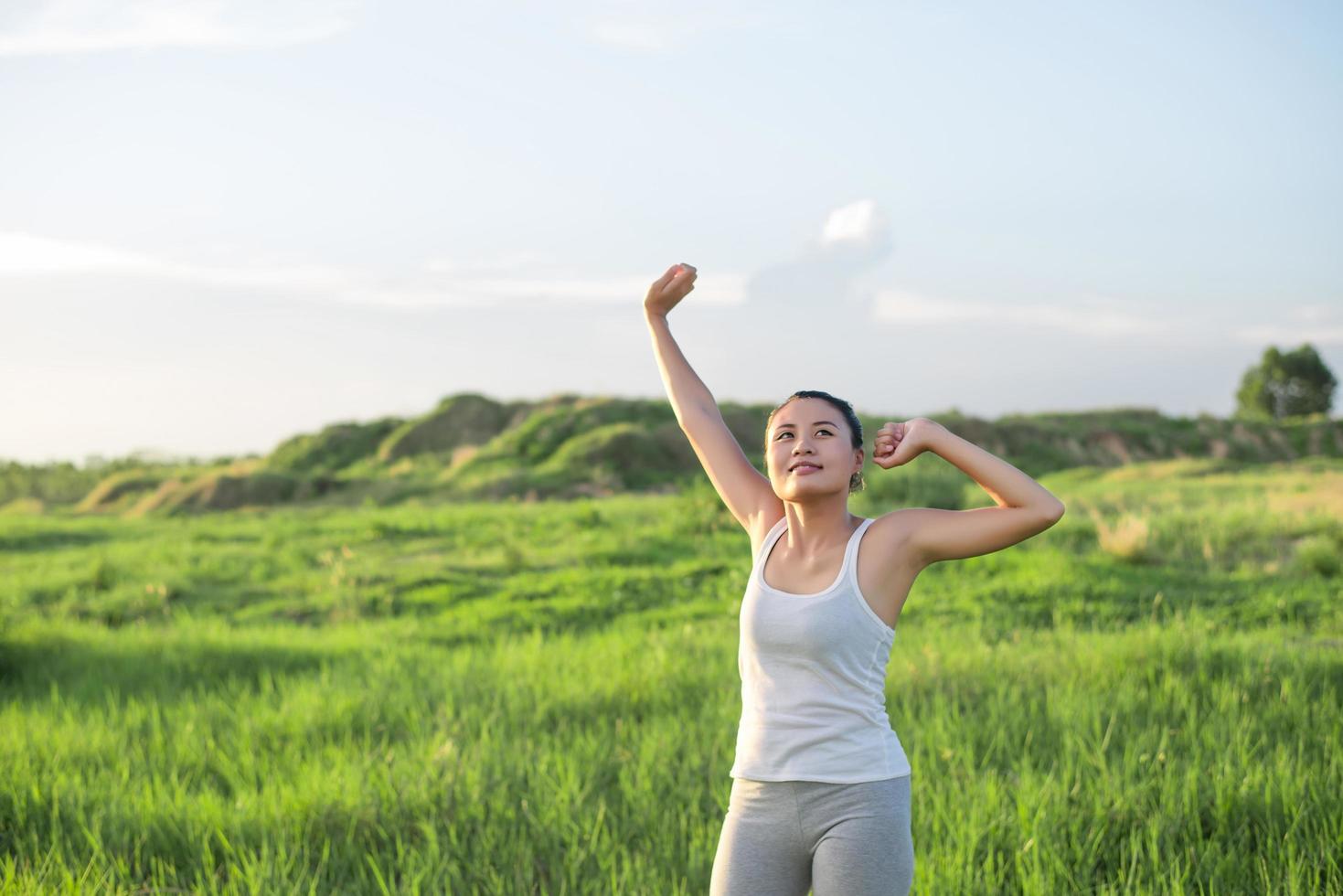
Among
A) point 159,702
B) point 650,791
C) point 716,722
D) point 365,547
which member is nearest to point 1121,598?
point 716,722

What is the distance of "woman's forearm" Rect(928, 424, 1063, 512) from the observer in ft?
8.59

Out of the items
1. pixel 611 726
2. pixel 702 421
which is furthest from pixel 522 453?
pixel 702 421

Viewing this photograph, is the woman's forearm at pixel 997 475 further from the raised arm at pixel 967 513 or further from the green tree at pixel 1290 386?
the green tree at pixel 1290 386

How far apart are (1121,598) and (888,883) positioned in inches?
336

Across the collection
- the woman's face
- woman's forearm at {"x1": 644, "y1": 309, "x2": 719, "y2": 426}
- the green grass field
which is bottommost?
the green grass field

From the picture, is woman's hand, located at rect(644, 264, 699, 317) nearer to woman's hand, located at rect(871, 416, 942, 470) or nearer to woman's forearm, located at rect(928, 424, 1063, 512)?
woman's hand, located at rect(871, 416, 942, 470)

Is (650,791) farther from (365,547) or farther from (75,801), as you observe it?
(365,547)

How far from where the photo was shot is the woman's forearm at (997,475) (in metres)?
2.62

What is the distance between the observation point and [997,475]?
8.66 ft

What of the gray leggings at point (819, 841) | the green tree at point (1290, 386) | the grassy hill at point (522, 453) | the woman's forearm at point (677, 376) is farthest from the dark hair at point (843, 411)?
the green tree at point (1290, 386)

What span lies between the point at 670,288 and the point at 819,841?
1.64 metres

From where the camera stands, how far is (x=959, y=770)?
5.10 metres

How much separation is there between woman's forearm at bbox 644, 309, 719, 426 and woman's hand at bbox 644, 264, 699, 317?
0.03 metres

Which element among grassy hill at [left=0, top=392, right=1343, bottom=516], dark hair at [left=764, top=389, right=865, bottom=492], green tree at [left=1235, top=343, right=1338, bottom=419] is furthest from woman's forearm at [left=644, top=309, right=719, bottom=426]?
green tree at [left=1235, top=343, right=1338, bottom=419]
